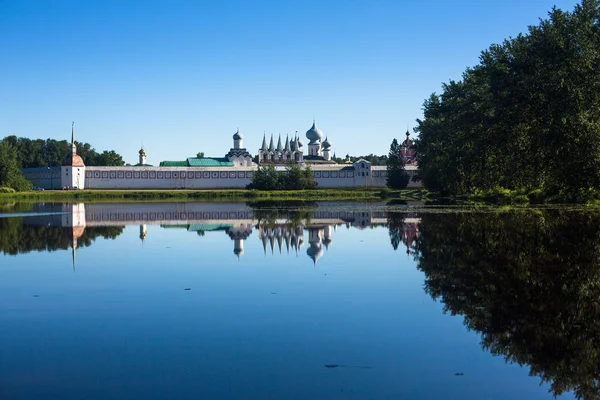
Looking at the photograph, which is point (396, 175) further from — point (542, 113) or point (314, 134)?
point (542, 113)

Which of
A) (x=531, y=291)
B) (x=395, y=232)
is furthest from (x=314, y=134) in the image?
(x=531, y=291)

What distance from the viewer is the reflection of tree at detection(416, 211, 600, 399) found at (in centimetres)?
727

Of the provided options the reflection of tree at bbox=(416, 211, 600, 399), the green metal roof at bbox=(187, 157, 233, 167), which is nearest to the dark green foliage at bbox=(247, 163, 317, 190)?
the green metal roof at bbox=(187, 157, 233, 167)

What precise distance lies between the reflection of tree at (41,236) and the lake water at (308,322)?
6.73 ft

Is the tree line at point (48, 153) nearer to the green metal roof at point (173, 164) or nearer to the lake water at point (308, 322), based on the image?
the green metal roof at point (173, 164)

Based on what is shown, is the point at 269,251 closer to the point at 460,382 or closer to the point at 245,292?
the point at 245,292

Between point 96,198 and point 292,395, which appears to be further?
point 96,198

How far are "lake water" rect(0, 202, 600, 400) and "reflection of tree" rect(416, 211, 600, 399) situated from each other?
3 cm

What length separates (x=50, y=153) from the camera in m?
131

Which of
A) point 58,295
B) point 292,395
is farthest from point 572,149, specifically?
Answer: point 292,395

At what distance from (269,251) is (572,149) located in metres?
14.8

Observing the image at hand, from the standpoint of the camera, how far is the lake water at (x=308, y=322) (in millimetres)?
6539

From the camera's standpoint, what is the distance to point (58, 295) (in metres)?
11.5

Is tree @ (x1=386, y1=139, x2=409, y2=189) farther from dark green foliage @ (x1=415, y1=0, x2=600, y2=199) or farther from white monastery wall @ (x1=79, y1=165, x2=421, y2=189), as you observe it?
dark green foliage @ (x1=415, y1=0, x2=600, y2=199)
